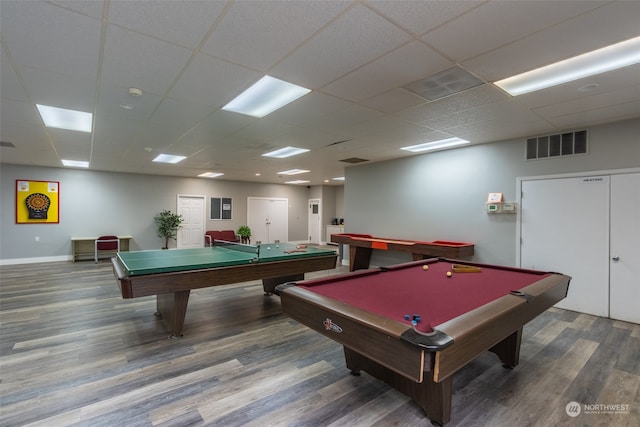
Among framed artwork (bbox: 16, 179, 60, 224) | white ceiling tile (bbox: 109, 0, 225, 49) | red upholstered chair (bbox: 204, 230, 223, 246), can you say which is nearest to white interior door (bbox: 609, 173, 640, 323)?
white ceiling tile (bbox: 109, 0, 225, 49)

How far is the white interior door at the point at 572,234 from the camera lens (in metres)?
4.05

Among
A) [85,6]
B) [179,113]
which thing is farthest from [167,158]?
[85,6]

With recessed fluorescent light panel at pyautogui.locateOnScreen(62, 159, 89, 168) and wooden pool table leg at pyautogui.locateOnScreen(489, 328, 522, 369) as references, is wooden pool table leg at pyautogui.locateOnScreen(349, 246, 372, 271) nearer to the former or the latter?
wooden pool table leg at pyautogui.locateOnScreen(489, 328, 522, 369)

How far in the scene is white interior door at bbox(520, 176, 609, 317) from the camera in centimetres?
405

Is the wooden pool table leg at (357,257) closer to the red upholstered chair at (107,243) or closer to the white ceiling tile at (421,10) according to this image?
the white ceiling tile at (421,10)

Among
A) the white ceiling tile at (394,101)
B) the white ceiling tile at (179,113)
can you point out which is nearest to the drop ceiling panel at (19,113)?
the white ceiling tile at (179,113)

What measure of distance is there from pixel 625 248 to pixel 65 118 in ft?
24.7

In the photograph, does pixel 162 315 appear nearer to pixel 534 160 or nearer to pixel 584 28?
pixel 584 28

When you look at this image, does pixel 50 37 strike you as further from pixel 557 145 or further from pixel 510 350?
pixel 557 145

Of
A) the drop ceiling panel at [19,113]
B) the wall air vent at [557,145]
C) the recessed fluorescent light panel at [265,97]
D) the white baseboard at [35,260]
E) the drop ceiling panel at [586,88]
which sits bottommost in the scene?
the white baseboard at [35,260]

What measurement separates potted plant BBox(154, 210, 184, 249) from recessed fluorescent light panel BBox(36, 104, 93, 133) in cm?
522

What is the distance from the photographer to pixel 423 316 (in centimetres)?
173

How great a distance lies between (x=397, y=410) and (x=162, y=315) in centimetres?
315

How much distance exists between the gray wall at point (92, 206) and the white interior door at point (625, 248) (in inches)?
393
